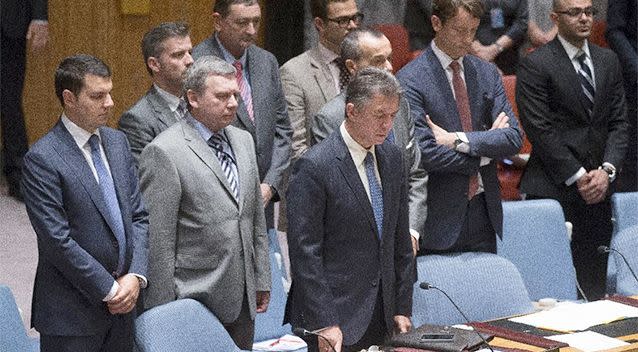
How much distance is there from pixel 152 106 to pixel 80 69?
2.06ft

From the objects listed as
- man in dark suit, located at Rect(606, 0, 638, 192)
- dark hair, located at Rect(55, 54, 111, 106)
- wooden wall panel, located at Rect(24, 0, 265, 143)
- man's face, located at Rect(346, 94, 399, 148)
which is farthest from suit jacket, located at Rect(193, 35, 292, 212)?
wooden wall panel, located at Rect(24, 0, 265, 143)

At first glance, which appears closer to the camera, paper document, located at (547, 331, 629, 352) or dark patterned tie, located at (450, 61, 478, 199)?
paper document, located at (547, 331, 629, 352)

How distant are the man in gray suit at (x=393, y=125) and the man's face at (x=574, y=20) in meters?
1.39

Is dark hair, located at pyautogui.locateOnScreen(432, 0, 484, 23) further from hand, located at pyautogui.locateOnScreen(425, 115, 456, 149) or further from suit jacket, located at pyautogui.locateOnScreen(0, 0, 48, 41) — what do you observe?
suit jacket, located at pyautogui.locateOnScreen(0, 0, 48, 41)

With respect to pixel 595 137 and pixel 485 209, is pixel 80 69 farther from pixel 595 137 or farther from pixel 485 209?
pixel 595 137

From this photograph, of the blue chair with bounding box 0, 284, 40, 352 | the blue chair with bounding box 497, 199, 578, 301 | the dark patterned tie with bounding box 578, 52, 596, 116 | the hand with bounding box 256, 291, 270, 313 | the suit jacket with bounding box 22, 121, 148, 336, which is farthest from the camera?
the dark patterned tie with bounding box 578, 52, 596, 116

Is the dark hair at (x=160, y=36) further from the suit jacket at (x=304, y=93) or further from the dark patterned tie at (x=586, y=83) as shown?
the dark patterned tie at (x=586, y=83)

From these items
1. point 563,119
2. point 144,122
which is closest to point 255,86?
point 144,122

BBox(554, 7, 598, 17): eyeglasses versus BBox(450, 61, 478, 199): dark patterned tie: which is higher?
BBox(554, 7, 598, 17): eyeglasses

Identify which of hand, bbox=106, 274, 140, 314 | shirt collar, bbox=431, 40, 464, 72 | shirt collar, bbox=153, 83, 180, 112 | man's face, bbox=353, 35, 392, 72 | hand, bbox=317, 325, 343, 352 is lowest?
hand, bbox=317, 325, 343, 352

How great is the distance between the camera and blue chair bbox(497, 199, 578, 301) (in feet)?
21.3

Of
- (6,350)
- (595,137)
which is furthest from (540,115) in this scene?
(6,350)

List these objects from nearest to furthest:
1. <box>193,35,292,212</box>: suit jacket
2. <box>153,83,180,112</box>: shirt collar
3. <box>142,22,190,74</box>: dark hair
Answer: <box>153,83,180,112</box>: shirt collar, <box>142,22,190,74</box>: dark hair, <box>193,35,292,212</box>: suit jacket

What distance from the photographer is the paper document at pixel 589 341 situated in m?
4.74
